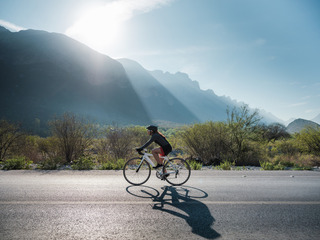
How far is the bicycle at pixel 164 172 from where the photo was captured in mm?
6352

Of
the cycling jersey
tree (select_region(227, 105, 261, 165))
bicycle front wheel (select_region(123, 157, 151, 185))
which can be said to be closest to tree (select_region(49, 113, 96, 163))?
bicycle front wheel (select_region(123, 157, 151, 185))

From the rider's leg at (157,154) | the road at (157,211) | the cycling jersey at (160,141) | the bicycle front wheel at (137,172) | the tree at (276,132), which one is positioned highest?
the tree at (276,132)

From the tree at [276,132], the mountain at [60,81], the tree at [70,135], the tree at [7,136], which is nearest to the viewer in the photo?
the tree at [70,135]

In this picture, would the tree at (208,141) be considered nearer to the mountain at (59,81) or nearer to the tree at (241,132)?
the tree at (241,132)

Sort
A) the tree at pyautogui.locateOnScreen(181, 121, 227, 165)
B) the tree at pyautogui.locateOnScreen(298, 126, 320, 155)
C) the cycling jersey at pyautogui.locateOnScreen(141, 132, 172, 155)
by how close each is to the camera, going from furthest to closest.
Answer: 1. the tree at pyautogui.locateOnScreen(298, 126, 320, 155)
2. the tree at pyautogui.locateOnScreen(181, 121, 227, 165)
3. the cycling jersey at pyautogui.locateOnScreen(141, 132, 172, 155)

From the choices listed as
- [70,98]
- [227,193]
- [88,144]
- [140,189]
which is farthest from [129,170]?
[70,98]

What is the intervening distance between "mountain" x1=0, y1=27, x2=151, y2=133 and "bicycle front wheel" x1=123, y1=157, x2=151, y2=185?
11873 centimetres

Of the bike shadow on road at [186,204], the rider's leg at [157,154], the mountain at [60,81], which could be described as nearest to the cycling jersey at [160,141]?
the rider's leg at [157,154]

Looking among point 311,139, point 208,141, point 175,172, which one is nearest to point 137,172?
point 175,172

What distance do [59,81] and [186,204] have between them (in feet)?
559

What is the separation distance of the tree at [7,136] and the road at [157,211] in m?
7.29

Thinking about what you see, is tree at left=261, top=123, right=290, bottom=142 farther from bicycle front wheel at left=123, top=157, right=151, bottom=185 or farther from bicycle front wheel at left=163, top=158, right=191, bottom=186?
bicycle front wheel at left=123, top=157, right=151, bottom=185

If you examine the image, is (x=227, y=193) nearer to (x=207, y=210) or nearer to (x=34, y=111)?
(x=207, y=210)

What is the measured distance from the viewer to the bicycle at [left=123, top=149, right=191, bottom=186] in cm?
635
